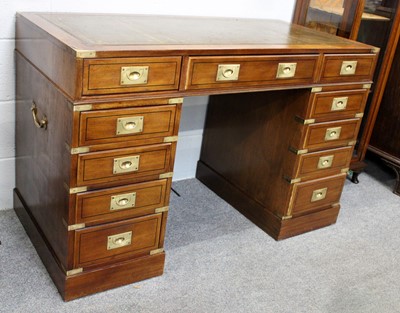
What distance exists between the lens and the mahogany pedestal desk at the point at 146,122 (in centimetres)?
153

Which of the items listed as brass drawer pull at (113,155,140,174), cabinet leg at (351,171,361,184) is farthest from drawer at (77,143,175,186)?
cabinet leg at (351,171,361,184)

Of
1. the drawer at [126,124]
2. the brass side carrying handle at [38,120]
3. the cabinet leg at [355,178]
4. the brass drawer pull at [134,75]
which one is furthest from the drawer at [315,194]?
the brass side carrying handle at [38,120]

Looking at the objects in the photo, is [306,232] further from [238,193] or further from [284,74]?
[284,74]

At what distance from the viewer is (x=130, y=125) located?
158 cm

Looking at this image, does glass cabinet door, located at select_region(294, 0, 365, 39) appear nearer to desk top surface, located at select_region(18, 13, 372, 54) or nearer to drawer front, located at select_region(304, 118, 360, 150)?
desk top surface, located at select_region(18, 13, 372, 54)

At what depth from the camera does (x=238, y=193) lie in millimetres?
2449

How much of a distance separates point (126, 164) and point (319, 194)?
40.9 inches

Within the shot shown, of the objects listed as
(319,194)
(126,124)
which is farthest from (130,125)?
(319,194)

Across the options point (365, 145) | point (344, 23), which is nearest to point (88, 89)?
point (344, 23)

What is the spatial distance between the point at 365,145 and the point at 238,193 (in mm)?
890

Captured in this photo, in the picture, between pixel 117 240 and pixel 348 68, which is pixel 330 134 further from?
pixel 117 240

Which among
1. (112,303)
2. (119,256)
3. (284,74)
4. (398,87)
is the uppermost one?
(284,74)

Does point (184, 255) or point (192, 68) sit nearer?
point (192, 68)

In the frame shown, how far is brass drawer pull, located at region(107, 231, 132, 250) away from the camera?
67.7 inches
